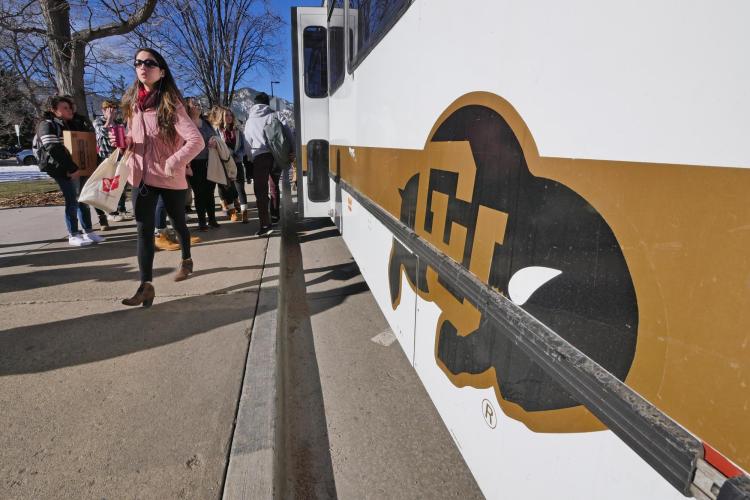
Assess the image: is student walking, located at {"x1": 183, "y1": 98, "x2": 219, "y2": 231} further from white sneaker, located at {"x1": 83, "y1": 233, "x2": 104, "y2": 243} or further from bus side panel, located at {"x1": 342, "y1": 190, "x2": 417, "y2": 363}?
bus side panel, located at {"x1": 342, "y1": 190, "x2": 417, "y2": 363}

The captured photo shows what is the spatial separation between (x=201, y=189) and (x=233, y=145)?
1341mm

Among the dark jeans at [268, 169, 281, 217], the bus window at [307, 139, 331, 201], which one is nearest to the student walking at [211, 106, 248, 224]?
the dark jeans at [268, 169, 281, 217]

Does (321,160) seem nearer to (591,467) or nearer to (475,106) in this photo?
(475,106)

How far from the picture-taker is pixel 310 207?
5.18 m

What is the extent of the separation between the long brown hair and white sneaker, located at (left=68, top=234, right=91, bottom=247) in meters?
2.76

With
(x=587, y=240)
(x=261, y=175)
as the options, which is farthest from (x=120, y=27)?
(x=587, y=240)

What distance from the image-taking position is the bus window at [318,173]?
5051 millimetres

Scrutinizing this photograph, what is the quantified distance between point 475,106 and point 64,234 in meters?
6.35

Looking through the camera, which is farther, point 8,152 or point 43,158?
point 8,152

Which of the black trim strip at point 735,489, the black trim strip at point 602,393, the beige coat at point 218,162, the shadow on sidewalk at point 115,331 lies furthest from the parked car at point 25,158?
the black trim strip at point 735,489

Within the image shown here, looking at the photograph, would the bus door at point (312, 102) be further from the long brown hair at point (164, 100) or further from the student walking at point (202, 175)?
the long brown hair at point (164, 100)

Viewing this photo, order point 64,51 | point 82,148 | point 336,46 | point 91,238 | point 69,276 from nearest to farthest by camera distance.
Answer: point 69,276, point 336,46, point 82,148, point 91,238, point 64,51

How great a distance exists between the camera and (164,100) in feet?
9.73

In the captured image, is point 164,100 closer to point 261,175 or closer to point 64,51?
point 261,175
